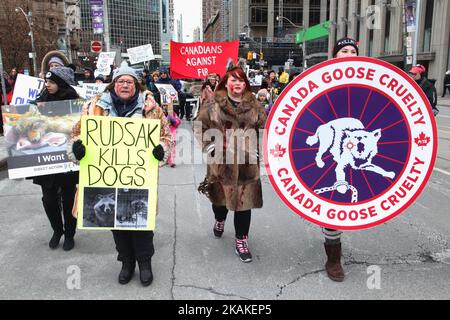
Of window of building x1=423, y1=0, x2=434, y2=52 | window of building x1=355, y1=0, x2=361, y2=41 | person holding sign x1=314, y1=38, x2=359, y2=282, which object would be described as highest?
window of building x1=355, y1=0, x2=361, y2=41

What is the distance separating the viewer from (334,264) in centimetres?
324

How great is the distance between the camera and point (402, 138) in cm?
287

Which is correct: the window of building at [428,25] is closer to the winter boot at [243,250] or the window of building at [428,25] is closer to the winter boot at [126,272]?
the winter boot at [243,250]

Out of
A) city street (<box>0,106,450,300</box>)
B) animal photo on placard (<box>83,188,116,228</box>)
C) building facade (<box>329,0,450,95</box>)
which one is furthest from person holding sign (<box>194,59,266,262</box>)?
building facade (<box>329,0,450,95</box>)

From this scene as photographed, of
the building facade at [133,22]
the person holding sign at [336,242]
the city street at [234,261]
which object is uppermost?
the building facade at [133,22]

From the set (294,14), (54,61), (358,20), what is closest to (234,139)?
(54,61)

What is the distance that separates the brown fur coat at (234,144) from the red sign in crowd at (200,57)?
5949mm

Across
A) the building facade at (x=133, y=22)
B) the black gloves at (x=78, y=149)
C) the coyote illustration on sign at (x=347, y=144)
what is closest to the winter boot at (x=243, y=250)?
the coyote illustration on sign at (x=347, y=144)

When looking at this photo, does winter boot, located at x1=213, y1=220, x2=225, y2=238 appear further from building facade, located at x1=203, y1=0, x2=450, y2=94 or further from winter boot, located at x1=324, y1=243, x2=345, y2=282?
building facade, located at x1=203, y1=0, x2=450, y2=94

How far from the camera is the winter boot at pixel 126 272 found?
315 cm

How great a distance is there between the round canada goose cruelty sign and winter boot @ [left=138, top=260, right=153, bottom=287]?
1.22 meters

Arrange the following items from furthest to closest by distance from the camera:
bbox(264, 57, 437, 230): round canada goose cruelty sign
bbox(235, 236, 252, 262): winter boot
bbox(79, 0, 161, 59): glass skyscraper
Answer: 1. bbox(79, 0, 161, 59): glass skyscraper
2. bbox(235, 236, 252, 262): winter boot
3. bbox(264, 57, 437, 230): round canada goose cruelty sign

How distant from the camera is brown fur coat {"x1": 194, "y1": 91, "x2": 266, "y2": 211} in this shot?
11.2ft
